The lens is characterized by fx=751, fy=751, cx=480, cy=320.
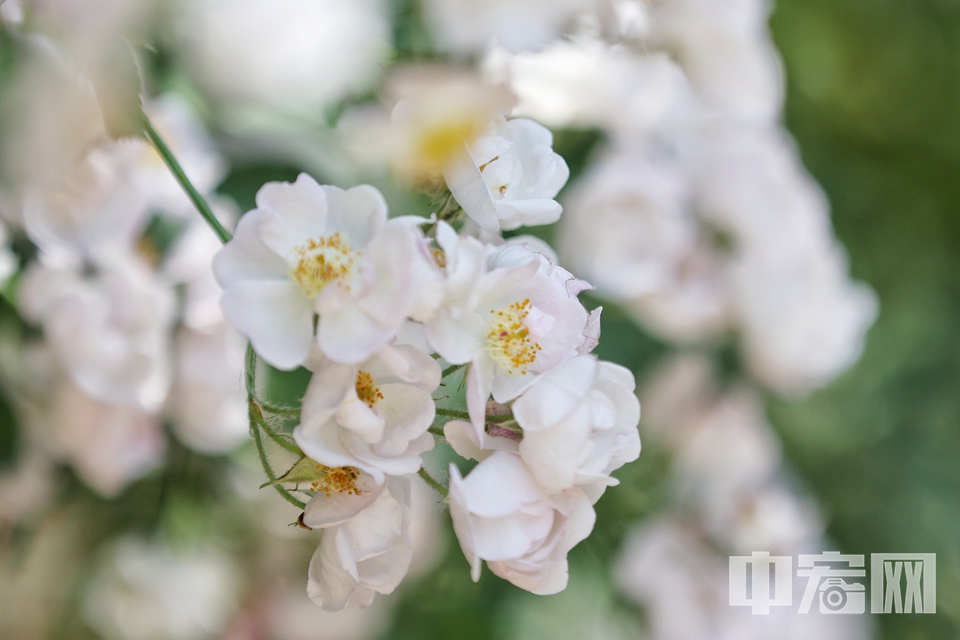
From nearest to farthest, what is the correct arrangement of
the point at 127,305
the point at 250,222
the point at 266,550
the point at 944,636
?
the point at 250,222 < the point at 127,305 < the point at 266,550 < the point at 944,636

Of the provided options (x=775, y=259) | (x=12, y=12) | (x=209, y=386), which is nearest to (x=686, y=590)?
(x=775, y=259)

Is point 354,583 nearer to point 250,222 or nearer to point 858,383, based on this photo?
point 250,222

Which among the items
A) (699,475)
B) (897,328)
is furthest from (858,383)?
(699,475)

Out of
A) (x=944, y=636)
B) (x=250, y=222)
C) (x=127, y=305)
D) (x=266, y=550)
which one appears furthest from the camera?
(x=944, y=636)

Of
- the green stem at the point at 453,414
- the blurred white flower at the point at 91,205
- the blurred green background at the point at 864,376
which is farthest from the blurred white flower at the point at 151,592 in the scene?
the green stem at the point at 453,414

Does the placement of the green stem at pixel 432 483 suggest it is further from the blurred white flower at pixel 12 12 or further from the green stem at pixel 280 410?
the blurred white flower at pixel 12 12

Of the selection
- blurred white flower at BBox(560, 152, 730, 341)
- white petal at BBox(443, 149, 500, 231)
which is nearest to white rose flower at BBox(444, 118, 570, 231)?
white petal at BBox(443, 149, 500, 231)

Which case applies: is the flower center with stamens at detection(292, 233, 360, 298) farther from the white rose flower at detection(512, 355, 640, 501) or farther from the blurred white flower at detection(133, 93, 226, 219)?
the blurred white flower at detection(133, 93, 226, 219)
